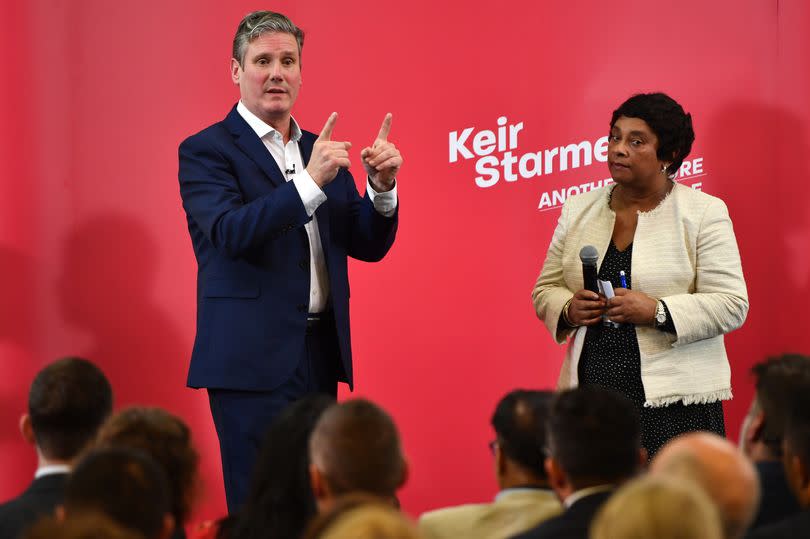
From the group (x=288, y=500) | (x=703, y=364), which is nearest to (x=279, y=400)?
(x=288, y=500)

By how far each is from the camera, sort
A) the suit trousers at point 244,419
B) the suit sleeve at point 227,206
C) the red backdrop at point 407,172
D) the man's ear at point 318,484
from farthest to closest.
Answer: the red backdrop at point 407,172 < the suit trousers at point 244,419 < the suit sleeve at point 227,206 < the man's ear at point 318,484

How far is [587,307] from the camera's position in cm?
390

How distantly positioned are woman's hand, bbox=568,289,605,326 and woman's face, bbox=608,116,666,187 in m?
0.41

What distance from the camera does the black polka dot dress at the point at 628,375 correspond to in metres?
3.95

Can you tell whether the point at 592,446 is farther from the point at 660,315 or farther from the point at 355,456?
the point at 660,315

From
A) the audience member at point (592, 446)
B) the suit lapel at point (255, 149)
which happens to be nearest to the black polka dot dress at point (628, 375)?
the suit lapel at point (255, 149)

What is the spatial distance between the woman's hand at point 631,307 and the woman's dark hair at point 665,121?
1.60 ft

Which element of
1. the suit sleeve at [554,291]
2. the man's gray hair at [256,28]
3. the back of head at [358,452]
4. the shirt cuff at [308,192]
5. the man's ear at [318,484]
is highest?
the man's gray hair at [256,28]

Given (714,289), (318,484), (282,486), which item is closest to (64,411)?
(282,486)

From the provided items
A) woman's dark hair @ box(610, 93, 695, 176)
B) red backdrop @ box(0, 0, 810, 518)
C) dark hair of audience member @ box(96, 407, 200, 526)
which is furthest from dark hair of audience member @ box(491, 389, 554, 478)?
red backdrop @ box(0, 0, 810, 518)

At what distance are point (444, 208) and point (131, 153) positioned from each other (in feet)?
4.16

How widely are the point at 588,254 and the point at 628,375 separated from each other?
46 centimetres

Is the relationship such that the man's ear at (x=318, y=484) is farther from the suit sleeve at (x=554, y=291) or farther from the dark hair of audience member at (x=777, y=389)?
the suit sleeve at (x=554, y=291)

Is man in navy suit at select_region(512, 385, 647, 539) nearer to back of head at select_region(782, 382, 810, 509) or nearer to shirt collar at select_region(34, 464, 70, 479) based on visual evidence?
back of head at select_region(782, 382, 810, 509)
